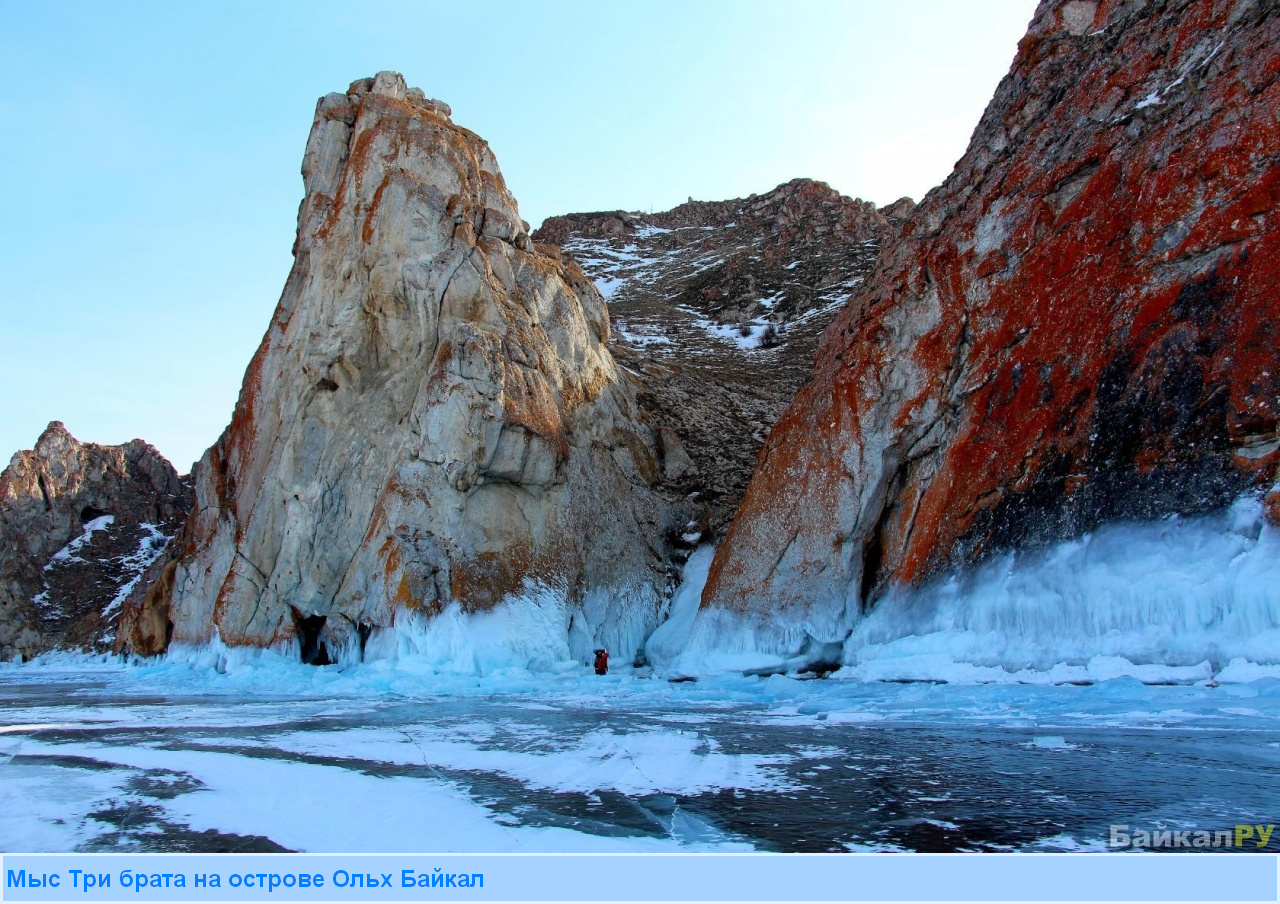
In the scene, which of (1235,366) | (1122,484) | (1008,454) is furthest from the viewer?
(1008,454)

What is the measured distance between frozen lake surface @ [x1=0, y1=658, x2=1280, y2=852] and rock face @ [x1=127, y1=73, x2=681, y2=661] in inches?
457

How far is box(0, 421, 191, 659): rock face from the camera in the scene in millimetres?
53688

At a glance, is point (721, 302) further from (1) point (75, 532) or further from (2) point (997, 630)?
(1) point (75, 532)

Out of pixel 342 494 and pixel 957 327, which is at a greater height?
pixel 957 327

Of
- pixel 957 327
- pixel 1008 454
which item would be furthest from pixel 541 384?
pixel 1008 454

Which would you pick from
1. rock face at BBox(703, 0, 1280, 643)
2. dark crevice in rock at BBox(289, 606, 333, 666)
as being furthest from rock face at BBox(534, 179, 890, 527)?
dark crevice in rock at BBox(289, 606, 333, 666)

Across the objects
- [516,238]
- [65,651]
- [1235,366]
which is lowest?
[65,651]

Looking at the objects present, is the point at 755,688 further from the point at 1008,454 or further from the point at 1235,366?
the point at 1235,366

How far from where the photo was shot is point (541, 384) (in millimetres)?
29141

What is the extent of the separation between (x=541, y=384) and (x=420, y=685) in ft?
38.0

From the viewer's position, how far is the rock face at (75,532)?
53.7m

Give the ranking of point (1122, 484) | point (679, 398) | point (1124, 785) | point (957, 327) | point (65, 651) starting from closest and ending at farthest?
point (1124, 785)
point (1122, 484)
point (957, 327)
point (679, 398)
point (65, 651)

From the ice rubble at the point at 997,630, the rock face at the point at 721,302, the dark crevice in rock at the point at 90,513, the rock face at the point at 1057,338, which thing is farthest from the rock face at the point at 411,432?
the dark crevice in rock at the point at 90,513

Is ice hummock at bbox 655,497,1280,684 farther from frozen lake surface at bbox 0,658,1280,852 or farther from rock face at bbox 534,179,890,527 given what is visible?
rock face at bbox 534,179,890,527
